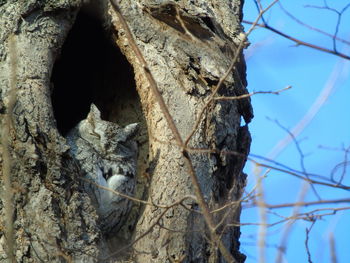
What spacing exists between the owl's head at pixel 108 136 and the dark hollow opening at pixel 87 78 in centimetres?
37

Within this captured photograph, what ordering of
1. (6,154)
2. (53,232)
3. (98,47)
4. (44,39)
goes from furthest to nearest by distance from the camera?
(98,47) < (44,39) < (53,232) < (6,154)

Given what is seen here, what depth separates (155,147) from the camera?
4055 millimetres

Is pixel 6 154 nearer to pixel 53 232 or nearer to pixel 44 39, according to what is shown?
pixel 53 232

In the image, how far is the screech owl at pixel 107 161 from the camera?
161 inches

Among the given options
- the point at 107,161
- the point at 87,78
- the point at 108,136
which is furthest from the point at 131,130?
the point at 87,78

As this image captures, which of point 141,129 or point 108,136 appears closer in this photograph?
point 108,136

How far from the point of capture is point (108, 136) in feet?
14.5

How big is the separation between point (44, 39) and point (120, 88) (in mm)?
1046

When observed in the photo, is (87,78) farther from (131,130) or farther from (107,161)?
(107,161)

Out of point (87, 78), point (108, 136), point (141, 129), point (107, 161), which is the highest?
point (87, 78)

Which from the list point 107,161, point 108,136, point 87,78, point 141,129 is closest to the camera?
point 107,161

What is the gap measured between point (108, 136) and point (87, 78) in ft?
2.63

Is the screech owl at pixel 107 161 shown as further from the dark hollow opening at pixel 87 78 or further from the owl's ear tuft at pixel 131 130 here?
the dark hollow opening at pixel 87 78

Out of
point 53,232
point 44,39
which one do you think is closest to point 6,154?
point 53,232
